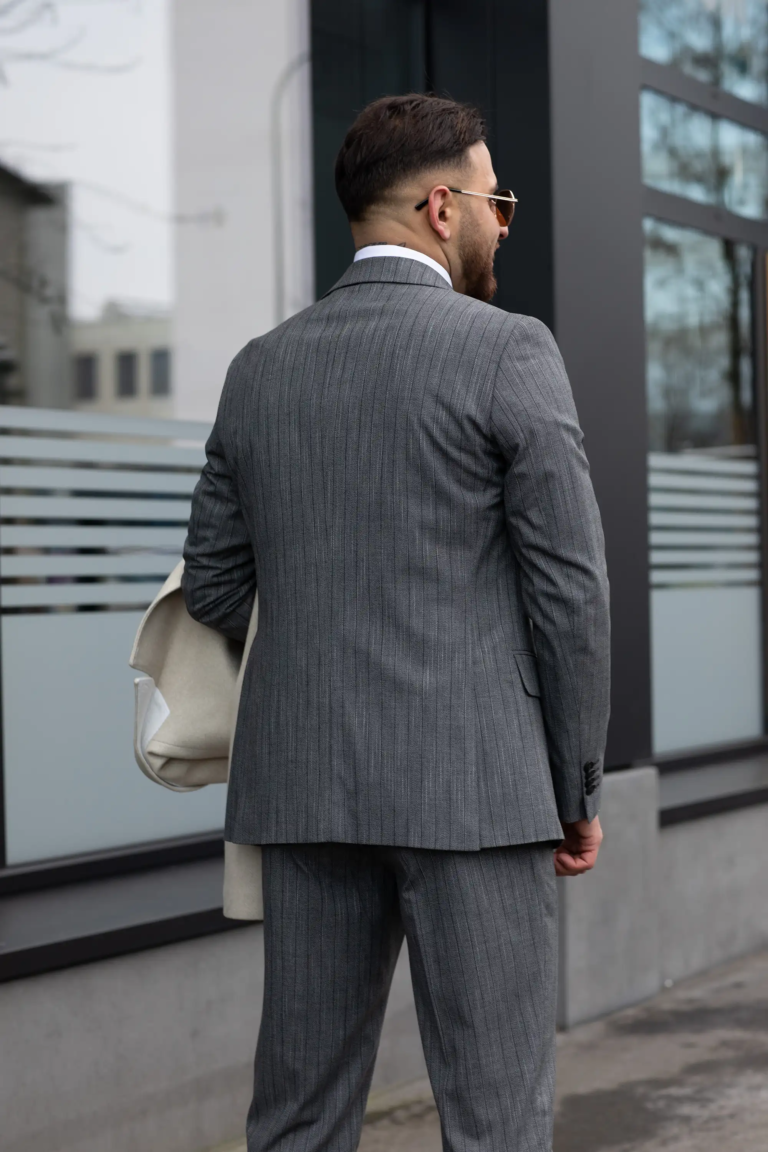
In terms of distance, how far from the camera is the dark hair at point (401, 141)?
191cm

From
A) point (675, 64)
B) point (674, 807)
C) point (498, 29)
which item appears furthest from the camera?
point (675, 64)

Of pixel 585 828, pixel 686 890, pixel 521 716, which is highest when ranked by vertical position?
pixel 521 716

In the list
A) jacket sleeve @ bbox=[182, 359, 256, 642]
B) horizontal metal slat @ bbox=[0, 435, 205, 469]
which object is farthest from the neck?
horizontal metal slat @ bbox=[0, 435, 205, 469]

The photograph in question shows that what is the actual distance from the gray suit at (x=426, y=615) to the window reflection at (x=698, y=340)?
11.8ft

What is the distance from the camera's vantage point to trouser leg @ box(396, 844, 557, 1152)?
181 cm

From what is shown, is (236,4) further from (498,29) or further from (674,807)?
(674,807)

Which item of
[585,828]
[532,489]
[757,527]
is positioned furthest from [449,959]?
[757,527]

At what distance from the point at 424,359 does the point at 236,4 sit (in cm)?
289

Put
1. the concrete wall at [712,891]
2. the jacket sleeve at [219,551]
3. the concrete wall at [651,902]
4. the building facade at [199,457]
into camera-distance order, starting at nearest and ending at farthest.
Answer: the jacket sleeve at [219,551] < the building facade at [199,457] < the concrete wall at [651,902] < the concrete wall at [712,891]

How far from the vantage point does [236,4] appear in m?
4.22

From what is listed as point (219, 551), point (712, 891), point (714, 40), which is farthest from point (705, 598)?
point (219, 551)

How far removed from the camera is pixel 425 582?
1786 mm

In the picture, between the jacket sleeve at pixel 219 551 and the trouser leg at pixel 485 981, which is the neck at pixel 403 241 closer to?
the jacket sleeve at pixel 219 551

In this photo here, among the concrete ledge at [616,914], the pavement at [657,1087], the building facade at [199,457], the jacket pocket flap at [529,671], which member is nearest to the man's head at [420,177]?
the jacket pocket flap at [529,671]
